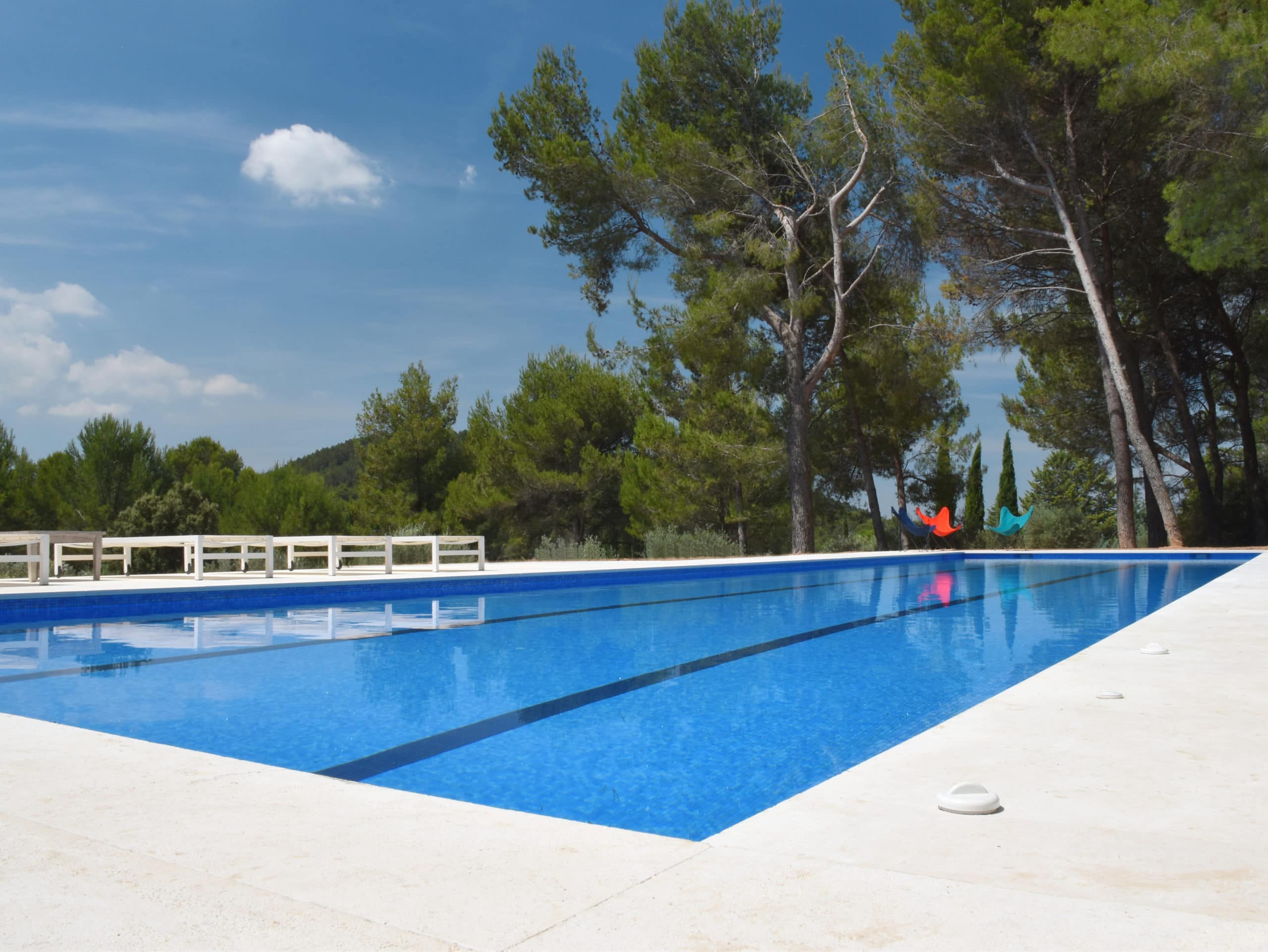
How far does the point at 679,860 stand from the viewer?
4.78 feet

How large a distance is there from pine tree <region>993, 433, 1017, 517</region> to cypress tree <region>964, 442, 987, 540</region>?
2.72m

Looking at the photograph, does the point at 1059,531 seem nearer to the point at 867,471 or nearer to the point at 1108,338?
the point at 867,471

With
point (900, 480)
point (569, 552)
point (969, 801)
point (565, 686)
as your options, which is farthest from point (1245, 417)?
point (969, 801)

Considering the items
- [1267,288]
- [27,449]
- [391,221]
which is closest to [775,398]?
[1267,288]

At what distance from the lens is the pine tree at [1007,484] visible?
22.0m

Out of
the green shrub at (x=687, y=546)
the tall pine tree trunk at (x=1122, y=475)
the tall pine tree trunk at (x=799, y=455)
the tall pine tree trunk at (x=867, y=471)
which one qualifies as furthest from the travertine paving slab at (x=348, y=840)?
the tall pine tree trunk at (x=867, y=471)

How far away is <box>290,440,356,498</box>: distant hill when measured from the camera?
41.6 meters

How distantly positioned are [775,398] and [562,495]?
530 centimetres

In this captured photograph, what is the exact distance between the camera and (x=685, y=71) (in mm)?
16016

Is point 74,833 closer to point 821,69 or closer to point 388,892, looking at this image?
point 388,892

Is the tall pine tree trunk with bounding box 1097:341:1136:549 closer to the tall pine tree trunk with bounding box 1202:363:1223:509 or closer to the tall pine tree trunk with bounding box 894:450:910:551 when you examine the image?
the tall pine tree trunk with bounding box 1202:363:1223:509

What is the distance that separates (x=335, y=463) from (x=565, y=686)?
4327 cm

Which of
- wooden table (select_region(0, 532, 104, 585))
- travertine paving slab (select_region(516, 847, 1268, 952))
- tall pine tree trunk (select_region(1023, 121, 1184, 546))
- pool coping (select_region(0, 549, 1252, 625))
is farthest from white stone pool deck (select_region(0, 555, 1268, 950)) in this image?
tall pine tree trunk (select_region(1023, 121, 1184, 546))

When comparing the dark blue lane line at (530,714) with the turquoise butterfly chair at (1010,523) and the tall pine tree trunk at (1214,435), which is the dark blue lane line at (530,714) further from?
the tall pine tree trunk at (1214,435)
